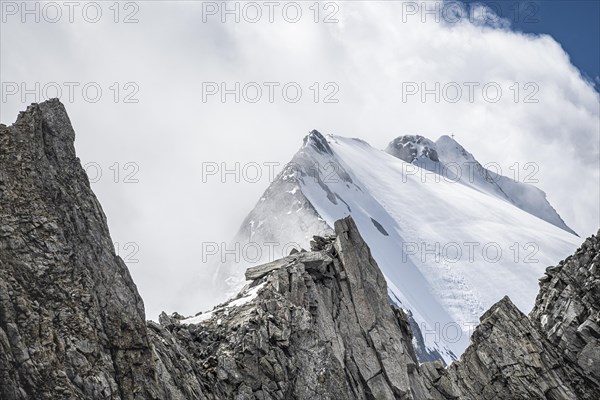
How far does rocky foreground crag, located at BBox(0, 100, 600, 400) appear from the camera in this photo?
102 feet

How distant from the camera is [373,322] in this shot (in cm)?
5150

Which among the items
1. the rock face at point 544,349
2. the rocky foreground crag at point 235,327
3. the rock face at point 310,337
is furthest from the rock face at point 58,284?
the rock face at point 544,349

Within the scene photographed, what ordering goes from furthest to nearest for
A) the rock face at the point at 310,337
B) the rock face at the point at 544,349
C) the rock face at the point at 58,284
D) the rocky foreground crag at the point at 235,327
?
the rock face at the point at 544,349, the rock face at the point at 310,337, the rocky foreground crag at the point at 235,327, the rock face at the point at 58,284

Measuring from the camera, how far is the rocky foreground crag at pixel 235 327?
1219 inches

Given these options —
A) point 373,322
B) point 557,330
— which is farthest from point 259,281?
point 557,330

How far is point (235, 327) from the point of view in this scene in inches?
1692

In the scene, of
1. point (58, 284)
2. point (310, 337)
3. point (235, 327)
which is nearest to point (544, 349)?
point (310, 337)

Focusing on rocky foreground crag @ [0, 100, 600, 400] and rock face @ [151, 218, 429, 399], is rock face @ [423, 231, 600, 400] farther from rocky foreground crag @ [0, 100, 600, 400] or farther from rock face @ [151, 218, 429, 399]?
rock face @ [151, 218, 429, 399]

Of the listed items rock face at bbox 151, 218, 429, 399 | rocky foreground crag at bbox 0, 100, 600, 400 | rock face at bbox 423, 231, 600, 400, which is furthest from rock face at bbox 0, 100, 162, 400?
rock face at bbox 423, 231, 600, 400

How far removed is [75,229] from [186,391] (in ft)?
30.8

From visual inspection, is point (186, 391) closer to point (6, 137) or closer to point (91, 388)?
point (91, 388)

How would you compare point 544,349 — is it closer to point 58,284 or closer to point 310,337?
point 310,337

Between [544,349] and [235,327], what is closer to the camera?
[235,327]

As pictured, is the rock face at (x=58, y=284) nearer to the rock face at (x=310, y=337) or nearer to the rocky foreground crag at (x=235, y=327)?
the rocky foreground crag at (x=235, y=327)
